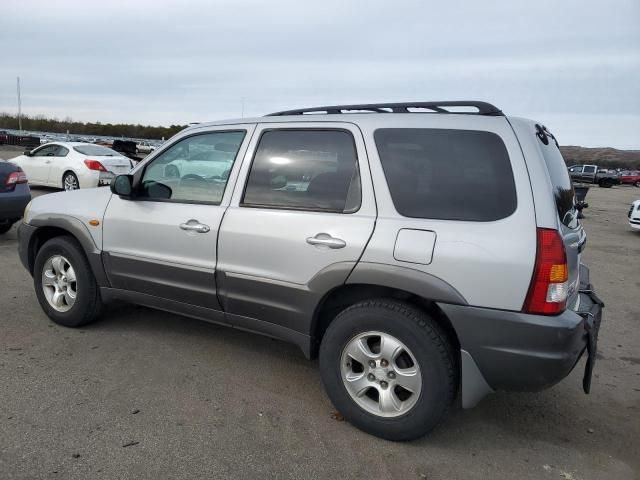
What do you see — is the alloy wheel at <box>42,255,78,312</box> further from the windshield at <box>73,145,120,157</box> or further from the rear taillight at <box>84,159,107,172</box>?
the windshield at <box>73,145,120,157</box>

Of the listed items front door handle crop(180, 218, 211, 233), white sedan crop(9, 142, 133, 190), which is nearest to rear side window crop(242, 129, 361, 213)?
front door handle crop(180, 218, 211, 233)

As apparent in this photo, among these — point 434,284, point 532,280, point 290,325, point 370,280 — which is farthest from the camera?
point 290,325

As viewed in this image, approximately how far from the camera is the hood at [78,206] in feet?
13.3

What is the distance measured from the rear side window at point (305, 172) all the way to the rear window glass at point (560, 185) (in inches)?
40.9

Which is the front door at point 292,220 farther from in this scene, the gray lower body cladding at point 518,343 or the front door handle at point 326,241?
the gray lower body cladding at point 518,343

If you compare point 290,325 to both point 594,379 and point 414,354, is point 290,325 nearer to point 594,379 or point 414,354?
point 414,354

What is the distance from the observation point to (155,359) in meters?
3.81

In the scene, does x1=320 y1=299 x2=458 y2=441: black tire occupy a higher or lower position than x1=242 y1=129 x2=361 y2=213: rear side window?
lower

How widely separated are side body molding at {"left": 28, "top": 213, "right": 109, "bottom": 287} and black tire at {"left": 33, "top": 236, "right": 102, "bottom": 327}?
0.07 meters

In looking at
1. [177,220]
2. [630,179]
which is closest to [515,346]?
[177,220]

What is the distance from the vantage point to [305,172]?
3.23 metres

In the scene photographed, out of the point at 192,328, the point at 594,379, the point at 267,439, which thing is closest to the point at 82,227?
the point at 192,328

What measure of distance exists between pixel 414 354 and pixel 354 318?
387 mm

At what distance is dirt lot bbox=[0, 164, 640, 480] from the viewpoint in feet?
8.64
